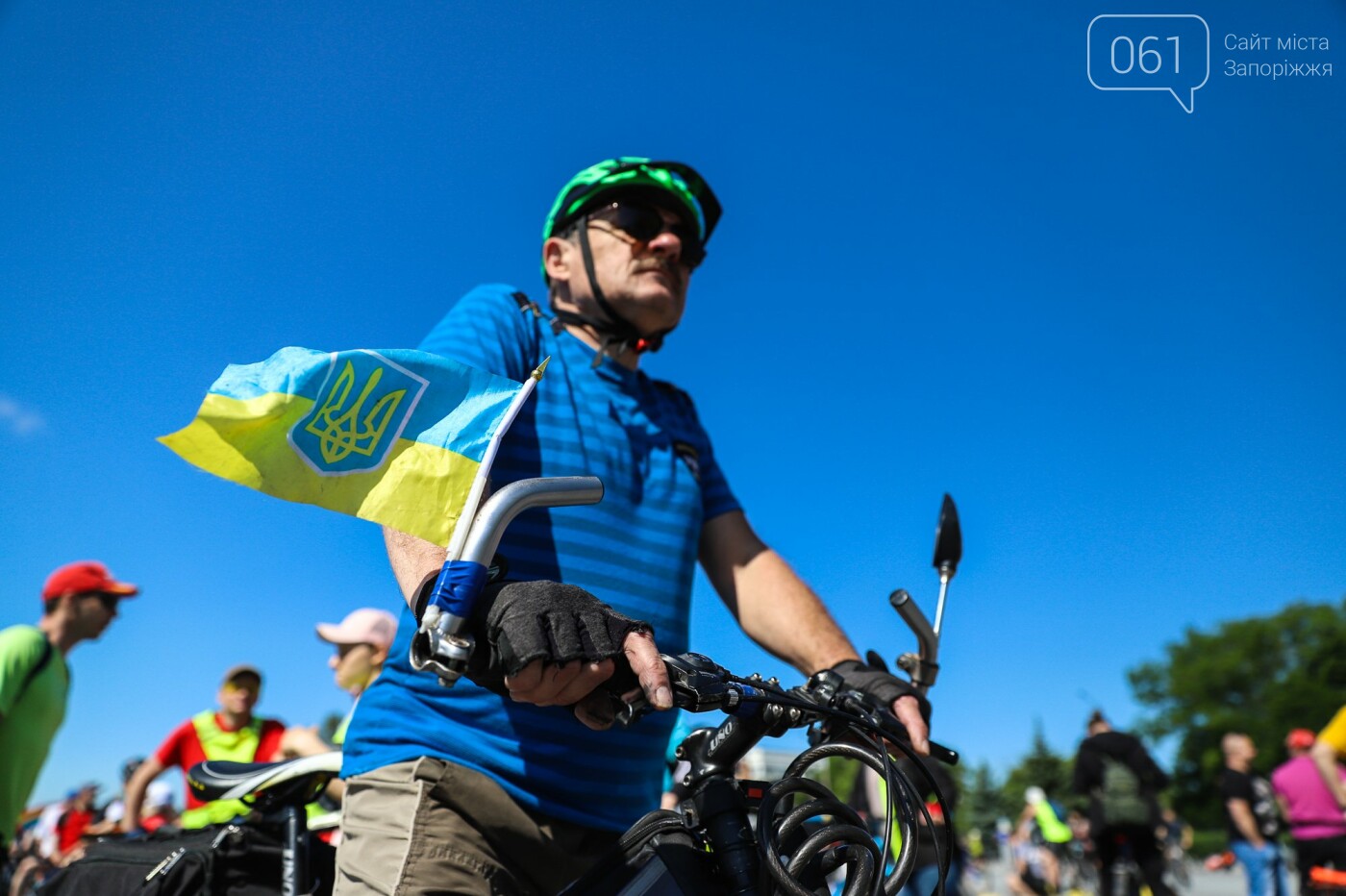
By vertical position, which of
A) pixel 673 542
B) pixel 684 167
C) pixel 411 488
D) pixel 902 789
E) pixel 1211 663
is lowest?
pixel 902 789

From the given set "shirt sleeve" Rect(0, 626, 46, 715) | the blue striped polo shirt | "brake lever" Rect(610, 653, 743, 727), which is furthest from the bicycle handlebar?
Result: "shirt sleeve" Rect(0, 626, 46, 715)

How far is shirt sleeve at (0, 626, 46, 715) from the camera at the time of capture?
15.1ft

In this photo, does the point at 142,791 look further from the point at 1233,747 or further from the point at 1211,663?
the point at 1211,663

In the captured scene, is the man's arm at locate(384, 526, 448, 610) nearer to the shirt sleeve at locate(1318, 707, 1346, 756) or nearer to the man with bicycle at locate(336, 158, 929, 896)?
the man with bicycle at locate(336, 158, 929, 896)

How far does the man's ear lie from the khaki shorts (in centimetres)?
157

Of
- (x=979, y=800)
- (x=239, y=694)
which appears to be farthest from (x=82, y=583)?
(x=979, y=800)

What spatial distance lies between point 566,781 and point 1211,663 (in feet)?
284

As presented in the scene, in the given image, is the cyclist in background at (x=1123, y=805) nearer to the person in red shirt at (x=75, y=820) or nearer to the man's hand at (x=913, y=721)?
the man's hand at (x=913, y=721)

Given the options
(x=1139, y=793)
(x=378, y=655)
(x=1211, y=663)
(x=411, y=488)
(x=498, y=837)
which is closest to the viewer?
(x=411, y=488)

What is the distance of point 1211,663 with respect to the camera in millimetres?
76375

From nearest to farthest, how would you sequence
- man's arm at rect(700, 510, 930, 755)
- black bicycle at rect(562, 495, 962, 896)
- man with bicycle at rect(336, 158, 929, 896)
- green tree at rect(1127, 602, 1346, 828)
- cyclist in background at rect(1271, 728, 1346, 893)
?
man with bicycle at rect(336, 158, 929, 896) → black bicycle at rect(562, 495, 962, 896) → man's arm at rect(700, 510, 930, 755) → cyclist in background at rect(1271, 728, 1346, 893) → green tree at rect(1127, 602, 1346, 828)

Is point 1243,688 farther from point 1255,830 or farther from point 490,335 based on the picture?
point 490,335

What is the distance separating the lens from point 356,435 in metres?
1.72

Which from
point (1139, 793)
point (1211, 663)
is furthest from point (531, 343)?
point (1211, 663)
